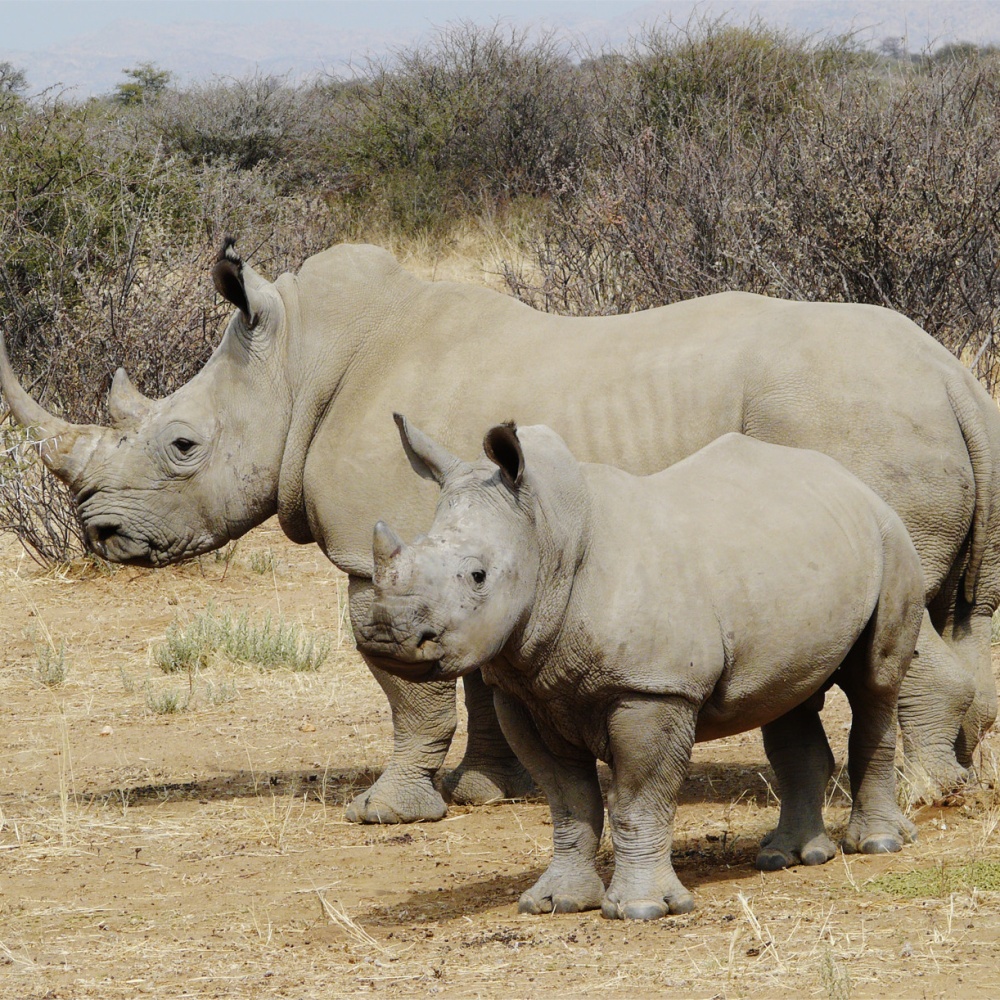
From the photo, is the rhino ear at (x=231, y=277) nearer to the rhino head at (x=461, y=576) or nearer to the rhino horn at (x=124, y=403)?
the rhino horn at (x=124, y=403)

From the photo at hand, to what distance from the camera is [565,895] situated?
479cm

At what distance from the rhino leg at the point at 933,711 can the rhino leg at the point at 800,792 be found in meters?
0.59

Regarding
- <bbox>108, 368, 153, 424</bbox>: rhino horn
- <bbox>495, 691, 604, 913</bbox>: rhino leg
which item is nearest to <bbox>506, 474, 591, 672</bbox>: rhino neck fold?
<bbox>495, 691, 604, 913</bbox>: rhino leg

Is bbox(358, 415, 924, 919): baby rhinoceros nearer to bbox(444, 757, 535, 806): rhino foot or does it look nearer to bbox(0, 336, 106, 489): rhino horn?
bbox(444, 757, 535, 806): rhino foot

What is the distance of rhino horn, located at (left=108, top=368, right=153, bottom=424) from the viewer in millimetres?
6410

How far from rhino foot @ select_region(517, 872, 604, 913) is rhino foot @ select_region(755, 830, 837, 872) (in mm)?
655

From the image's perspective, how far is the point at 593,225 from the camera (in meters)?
13.9

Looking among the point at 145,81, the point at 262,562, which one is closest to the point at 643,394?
the point at 262,562

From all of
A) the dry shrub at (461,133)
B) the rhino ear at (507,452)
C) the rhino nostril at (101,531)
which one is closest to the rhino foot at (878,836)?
the rhino ear at (507,452)

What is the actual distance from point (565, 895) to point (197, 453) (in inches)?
94.4

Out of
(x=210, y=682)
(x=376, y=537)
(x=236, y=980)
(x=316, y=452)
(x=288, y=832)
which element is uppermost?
(x=376, y=537)

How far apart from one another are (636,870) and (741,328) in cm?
210

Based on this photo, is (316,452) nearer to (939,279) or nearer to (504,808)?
(504,808)

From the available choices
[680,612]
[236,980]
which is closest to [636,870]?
[680,612]
